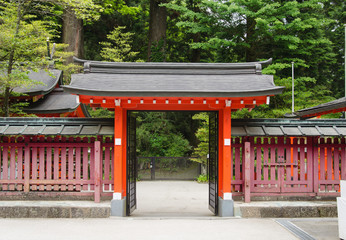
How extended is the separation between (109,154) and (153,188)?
6.85 m

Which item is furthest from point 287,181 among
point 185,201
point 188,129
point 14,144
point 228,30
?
point 188,129

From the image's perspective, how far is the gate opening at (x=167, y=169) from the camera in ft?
29.9

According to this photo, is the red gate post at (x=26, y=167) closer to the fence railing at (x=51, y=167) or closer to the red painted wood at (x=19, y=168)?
Answer: the fence railing at (x=51, y=167)

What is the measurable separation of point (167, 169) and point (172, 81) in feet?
34.3

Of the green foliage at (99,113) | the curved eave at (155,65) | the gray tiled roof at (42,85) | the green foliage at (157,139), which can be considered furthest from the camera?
the green foliage at (157,139)

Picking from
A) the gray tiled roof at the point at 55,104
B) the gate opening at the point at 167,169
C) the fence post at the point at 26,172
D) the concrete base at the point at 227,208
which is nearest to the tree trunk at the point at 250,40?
the gate opening at the point at 167,169

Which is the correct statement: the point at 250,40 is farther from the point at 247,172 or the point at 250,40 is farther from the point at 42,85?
the point at 247,172

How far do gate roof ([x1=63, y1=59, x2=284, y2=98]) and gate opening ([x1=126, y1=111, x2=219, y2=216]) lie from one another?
1.02m

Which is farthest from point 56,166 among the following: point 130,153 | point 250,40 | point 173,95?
point 250,40

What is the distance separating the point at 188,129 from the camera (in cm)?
2542

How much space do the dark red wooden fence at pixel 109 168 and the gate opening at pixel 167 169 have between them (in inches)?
30.0

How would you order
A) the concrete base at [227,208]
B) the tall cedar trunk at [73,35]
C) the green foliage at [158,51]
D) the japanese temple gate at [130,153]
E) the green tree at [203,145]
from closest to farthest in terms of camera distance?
1. the concrete base at [227,208]
2. the japanese temple gate at [130,153]
3. the green tree at [203,145]
4. the tall cedar trunk at [73,35]
5. the green foliage at [158,51]

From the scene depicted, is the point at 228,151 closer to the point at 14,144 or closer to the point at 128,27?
the point at 14,144

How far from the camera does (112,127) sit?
8.41 m
